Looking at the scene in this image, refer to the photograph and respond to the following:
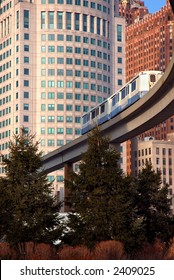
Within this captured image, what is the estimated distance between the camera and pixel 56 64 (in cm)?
19425

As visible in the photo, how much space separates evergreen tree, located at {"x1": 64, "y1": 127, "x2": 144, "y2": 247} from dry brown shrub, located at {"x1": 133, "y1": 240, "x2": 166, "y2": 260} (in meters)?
Result: 0.96

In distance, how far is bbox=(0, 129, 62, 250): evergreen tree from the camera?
3862 cm

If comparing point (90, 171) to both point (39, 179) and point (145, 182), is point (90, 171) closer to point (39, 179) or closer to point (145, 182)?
point (39, 179)

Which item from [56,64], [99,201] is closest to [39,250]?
[99,201]

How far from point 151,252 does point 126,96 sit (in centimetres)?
3777

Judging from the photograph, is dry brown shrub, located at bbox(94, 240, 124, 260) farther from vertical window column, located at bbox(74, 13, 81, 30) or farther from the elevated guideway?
vertical window column, located at bbox(74, 13, 81, 30)

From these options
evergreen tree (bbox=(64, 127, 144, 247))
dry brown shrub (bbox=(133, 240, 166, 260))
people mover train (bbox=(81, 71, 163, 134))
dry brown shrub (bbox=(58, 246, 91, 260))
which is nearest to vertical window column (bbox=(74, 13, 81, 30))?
people mover train (bbox=(81, 71, 163, 134))

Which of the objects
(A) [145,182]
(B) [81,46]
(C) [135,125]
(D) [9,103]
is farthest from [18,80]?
(A) [145,182]

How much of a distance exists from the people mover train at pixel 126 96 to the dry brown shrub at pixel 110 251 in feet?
88.0

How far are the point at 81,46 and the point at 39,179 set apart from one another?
15681 cm

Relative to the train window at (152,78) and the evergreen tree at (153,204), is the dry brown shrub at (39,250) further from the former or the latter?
the train window at (152,78)

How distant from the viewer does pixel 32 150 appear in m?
41.3

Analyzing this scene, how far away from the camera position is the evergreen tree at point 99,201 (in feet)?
124
